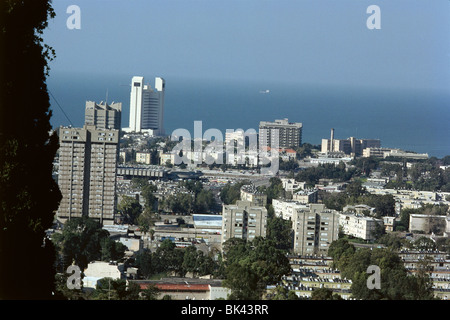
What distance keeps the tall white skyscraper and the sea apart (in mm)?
690

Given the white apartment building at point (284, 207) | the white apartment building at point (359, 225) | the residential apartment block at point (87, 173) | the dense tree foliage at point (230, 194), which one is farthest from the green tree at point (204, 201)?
the residential apartment block at point (87, 173)

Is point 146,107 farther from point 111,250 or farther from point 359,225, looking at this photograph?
point 111,250

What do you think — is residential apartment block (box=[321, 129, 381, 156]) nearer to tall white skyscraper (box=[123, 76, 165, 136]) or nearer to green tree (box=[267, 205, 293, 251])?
tall white skyscraper (box=[123, 76, 165, 136])

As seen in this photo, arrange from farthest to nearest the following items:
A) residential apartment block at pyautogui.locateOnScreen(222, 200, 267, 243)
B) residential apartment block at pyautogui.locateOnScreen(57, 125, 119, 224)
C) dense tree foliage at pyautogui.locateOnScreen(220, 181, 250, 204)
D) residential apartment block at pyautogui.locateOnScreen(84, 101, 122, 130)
A: residential apartment block at pyautogui.locateOnScreen(84, 101, 122, 130), dense tree foliage at pyautogui.locateOnScreen(220, 181, 250, 204), residential apartment block at pyautogui.locateOnScreen(57, 125, 119, 224), residential apartment block at pyautogui.locateOnScreen(222, 200, 267, 243)

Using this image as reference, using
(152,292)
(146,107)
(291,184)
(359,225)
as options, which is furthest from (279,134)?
(152,292)

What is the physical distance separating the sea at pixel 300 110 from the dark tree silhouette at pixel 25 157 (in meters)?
21.8

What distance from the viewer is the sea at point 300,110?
105ft

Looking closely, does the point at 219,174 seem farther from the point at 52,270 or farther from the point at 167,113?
the point at 52,270

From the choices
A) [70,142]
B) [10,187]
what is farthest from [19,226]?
[70,142]

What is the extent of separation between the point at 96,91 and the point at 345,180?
10.4 m

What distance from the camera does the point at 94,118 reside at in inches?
911

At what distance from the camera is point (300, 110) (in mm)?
42594

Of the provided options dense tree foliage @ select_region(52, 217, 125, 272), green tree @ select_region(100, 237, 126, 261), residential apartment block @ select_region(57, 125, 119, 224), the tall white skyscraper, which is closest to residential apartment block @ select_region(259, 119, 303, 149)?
the tall white skyscraper

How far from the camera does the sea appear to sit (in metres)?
32.1
